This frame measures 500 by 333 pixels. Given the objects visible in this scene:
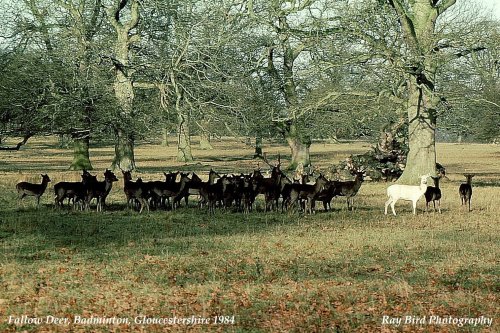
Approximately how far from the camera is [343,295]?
10523mm

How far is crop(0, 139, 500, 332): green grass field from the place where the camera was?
947cm

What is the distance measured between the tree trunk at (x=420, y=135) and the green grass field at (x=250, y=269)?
33.6ft

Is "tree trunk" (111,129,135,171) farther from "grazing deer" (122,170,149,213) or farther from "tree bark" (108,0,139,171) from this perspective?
"grazing deer" (122,170,149,213)

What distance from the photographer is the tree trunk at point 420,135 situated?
3027 centimetres

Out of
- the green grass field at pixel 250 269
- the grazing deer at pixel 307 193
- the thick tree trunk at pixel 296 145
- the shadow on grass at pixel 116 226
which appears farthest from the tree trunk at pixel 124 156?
the grazing deer at pixel 307 193

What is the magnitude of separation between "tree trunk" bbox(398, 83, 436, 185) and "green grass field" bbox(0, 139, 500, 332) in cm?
1025

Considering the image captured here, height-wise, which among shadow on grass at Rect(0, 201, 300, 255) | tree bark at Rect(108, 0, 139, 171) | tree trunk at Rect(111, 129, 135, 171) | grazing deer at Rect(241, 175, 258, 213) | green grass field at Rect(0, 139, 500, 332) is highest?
tree bark at Rect(108, 0, 139, 171)

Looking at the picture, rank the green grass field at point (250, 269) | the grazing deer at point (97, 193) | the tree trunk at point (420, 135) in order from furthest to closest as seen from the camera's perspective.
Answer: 1. the tree trunk at point (420, 135)
2. the grazing deer at point (97, 193)
3. the green grass field at point (250, 269)

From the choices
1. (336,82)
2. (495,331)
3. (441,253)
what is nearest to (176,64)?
(336,82)

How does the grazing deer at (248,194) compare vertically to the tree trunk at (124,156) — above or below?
below

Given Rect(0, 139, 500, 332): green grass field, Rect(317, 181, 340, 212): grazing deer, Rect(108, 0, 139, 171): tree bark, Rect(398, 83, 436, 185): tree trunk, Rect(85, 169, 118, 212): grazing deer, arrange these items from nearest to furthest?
Rect(0, 139, 500, 332): green grass field < Rect(85, 169, 118, 212): grazing deer < Rect(317, 181, 340, 212): grazing deer < Rect(398, 83, 436, 185): tree trunk < Rect(108, 0, 139, 171): tree bark

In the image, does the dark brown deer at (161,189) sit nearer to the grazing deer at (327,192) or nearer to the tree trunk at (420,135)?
the grazing deer at (327,192)

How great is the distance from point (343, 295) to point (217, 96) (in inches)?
1050

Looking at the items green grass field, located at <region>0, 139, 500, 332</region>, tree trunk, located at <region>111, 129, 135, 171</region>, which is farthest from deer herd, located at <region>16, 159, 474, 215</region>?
tree trunk, located at <region>111, 129, 135, 171</region>
